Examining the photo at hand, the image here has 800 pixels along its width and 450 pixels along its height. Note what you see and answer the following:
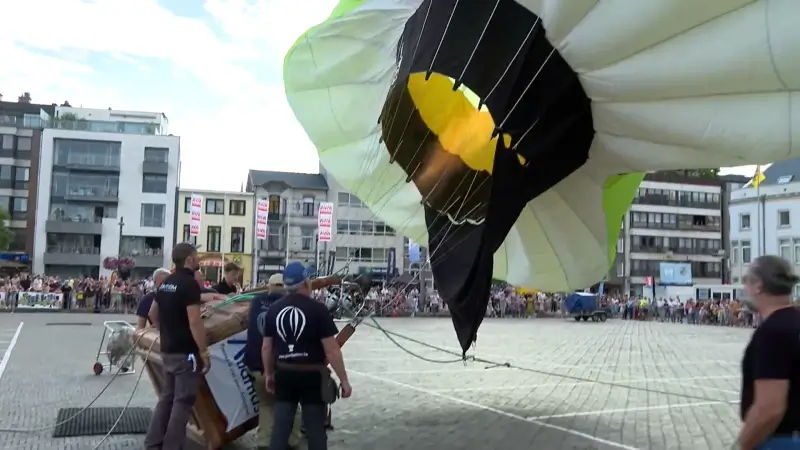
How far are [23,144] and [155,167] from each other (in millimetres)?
11193

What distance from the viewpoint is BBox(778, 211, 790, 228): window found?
5441cm

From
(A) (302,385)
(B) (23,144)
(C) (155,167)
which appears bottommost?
(A) (302,385)

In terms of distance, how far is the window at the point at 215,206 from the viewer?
60938 mm

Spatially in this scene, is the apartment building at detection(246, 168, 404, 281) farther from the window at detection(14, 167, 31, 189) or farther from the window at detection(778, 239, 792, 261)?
the window at detection(778, 239, 792, 261)

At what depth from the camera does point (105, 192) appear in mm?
60750

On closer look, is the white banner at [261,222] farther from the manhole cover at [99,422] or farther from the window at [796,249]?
the window at [796,249]

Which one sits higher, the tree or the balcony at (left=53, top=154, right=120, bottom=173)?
the balcony at (left=53, top=154, right=120, bottom=173)

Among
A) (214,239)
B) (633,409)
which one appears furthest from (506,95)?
(214,239)

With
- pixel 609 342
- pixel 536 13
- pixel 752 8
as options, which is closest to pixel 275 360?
pixel 536 13

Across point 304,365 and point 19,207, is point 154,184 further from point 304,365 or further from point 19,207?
point 304,365

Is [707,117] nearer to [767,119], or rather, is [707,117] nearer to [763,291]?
[767,119]

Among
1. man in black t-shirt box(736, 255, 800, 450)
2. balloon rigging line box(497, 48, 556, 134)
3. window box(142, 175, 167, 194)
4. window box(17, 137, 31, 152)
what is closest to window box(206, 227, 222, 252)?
window box(142, 175, 167, 194)

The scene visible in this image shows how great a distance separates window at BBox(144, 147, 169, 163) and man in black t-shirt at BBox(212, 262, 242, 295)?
55.0 metres

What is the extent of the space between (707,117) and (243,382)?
4371 millimetres
